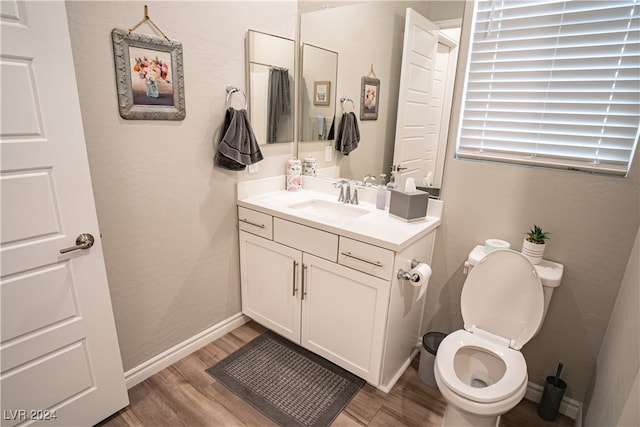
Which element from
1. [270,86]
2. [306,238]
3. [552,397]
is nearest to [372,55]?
[270,86]

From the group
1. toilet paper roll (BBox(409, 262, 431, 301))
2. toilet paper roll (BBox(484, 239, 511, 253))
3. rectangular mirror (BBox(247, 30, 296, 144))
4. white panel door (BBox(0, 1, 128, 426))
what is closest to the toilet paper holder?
toilet paper roll (BBox(409, 262, 431, 301))

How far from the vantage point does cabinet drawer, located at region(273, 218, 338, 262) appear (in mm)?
1836

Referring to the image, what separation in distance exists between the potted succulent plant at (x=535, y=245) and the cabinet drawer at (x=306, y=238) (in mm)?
938

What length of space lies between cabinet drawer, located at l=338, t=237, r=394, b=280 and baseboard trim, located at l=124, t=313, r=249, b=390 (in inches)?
42.9

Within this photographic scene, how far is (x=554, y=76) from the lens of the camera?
159 cm

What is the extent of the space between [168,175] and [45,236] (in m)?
0.64

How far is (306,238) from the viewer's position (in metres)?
1.93

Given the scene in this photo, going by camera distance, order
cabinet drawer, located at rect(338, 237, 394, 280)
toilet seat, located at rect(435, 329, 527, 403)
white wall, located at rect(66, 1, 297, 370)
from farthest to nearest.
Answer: cabinet drawer, located at rect(338, 237, 394, 280) < white wall, located at rect(66, 1, 297, 370) < toilet seat, located at rect(435, 329, 527, 403)

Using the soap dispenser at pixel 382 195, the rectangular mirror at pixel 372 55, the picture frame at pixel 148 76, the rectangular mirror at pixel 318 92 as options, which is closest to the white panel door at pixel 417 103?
the rectangular mirror at pixel 372 55

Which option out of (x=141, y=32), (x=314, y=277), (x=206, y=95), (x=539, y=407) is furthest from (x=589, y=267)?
(x=141, y=32)

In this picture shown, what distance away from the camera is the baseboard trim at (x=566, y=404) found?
177 cm

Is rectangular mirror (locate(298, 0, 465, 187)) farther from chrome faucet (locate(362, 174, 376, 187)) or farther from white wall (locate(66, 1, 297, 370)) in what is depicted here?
white wall (locate(66, 1, 297, 370))

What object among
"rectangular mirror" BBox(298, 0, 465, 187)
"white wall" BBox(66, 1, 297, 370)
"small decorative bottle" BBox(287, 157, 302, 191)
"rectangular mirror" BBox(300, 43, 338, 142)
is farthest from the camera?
"small decorative bottle" BBox(287, 157, 302, 191)

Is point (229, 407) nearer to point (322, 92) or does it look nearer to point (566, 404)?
point (566, 404)
